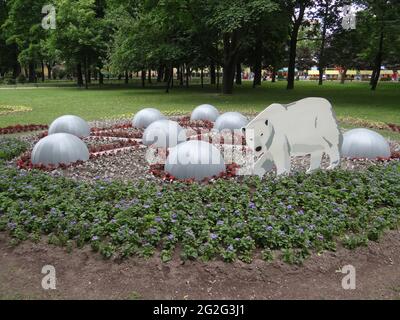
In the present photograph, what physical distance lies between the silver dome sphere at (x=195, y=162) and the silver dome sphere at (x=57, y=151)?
2469 mm

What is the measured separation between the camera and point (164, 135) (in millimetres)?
11328

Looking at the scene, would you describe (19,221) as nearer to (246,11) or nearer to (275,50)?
(246,11)

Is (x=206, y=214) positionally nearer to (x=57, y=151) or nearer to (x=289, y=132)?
(x=289, y=132)

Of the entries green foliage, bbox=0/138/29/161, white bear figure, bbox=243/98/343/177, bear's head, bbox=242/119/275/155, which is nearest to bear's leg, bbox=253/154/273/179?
white bear figure, bbox=243/98/343/177

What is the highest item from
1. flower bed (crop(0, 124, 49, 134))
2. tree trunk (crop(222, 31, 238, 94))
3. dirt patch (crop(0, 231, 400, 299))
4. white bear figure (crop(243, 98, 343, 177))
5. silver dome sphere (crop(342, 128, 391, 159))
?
tree trunk (crop(222, 31, 238, 94))

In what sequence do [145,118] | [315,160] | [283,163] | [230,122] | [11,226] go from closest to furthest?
[11,226] → [283,163] → [315,160] → [230,122] → [145,118]

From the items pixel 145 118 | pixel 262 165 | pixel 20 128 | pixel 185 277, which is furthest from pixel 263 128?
pixel 20 128

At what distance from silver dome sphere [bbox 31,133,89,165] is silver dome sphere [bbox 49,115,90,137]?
2921 millimetres

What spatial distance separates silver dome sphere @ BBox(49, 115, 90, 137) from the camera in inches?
505

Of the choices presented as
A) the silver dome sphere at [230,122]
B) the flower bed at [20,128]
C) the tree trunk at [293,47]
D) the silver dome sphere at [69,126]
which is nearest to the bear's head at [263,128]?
the silver dome sphere at [230,122]

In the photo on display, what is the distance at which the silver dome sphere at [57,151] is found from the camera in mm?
9672

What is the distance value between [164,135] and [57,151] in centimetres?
280

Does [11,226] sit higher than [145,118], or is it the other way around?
[145,118]

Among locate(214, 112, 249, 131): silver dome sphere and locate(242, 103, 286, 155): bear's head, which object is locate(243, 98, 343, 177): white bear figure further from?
locate(214, 112, 249, 131): silver dome sphere
